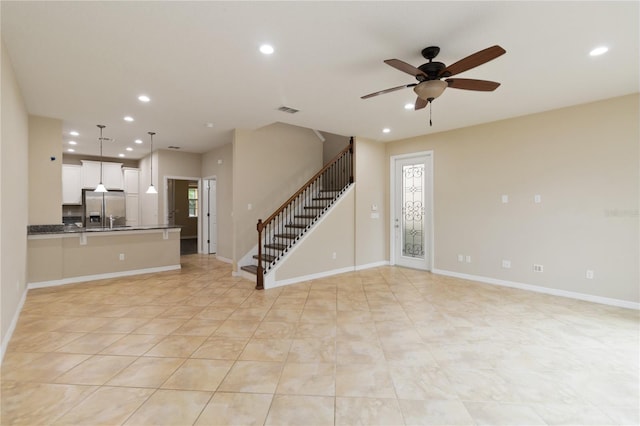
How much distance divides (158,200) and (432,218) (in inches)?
274

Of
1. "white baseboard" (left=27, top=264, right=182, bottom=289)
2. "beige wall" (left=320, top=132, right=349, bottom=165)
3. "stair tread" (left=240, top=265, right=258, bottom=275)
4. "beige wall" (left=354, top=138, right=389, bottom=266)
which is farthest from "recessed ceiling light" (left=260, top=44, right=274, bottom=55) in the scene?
"white baseboard" (left=27, top=264, right=182, bottom=289)

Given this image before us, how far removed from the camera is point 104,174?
334 inches

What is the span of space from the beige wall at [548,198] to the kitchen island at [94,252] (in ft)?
18.8

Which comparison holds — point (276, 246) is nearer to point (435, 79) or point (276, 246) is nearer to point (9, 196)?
point (9, 196)

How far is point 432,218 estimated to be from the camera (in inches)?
243

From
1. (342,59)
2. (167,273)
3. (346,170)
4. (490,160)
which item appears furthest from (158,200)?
(490,160)

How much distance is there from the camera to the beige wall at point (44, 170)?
490 centimetres

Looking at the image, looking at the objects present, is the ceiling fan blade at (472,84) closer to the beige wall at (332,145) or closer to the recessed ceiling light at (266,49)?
the recessed ceiling light at (266,49)

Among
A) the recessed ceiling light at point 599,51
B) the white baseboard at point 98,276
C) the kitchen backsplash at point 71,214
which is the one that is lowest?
the white baseboard at point 98,276

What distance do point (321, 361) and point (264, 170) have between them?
14.3 feet

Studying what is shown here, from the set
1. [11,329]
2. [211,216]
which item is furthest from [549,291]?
[211,216]

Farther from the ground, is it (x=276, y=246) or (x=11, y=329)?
(x=276, y=246)

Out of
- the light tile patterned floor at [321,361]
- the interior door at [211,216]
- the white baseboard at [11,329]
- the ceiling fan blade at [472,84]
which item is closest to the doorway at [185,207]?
the interior door at [211,216]

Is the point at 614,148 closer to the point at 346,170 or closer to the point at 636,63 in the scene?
the point at 636,63
